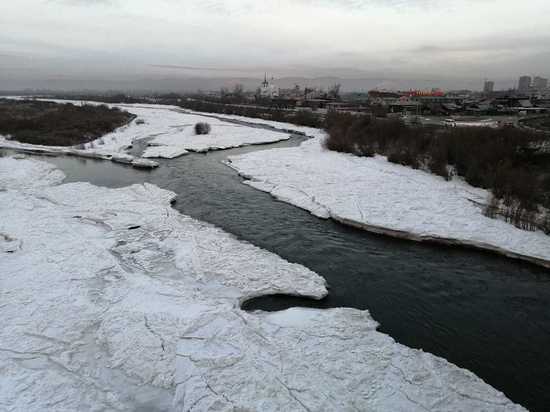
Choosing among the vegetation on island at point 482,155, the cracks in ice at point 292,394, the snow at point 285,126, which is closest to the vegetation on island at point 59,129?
the snow at point 285,126

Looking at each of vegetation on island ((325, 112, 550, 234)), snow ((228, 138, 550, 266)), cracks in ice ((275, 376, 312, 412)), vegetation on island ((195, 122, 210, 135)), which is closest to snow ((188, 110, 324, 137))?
vegetation on island ((325, 112, 550, 234))

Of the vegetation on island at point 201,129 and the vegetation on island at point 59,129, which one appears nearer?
the vegetation on island at point 59,129

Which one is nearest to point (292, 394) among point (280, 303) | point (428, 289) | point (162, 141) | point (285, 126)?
point (280, 303)

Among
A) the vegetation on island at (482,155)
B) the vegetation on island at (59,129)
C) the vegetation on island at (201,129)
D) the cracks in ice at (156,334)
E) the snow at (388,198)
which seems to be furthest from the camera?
the vegetation on island at (201,129)

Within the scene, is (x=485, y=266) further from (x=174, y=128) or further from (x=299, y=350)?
(x=174, y=128)

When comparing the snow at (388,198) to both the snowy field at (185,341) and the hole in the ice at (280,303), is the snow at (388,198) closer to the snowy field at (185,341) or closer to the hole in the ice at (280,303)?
the snowy field at (185,341)

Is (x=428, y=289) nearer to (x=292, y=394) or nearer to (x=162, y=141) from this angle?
(x=292, y=394)

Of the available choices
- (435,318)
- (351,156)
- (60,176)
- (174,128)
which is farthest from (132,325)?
(174,128)
